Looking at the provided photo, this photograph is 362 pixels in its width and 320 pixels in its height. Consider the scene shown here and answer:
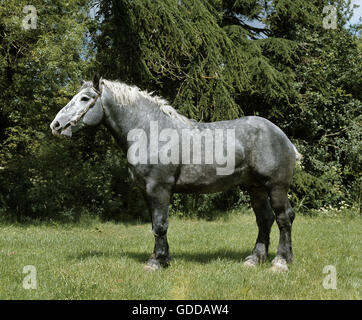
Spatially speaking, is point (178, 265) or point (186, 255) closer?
point (178, 265)

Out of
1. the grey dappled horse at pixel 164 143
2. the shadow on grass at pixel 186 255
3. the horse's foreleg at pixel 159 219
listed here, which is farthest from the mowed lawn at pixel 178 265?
the grey dappled horse at pixel 164 143

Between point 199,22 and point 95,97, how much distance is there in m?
5.82

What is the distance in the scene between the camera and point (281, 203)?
482 centimetres

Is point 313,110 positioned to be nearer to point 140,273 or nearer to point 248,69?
point 248,69

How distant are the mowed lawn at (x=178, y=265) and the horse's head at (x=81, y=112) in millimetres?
1861

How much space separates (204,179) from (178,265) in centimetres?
127

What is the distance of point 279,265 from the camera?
15.4ft

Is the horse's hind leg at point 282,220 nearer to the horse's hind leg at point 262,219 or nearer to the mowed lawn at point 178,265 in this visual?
the mowed lawn at point 178,265

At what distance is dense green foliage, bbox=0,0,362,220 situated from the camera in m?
9.37

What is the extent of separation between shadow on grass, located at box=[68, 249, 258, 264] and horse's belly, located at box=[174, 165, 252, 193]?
121cm

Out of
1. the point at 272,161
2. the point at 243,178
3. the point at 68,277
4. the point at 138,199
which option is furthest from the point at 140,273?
the point at 138,199

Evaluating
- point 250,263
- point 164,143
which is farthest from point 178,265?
point 164,143

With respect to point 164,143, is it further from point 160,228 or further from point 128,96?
point 160,228

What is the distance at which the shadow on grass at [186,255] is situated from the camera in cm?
536
